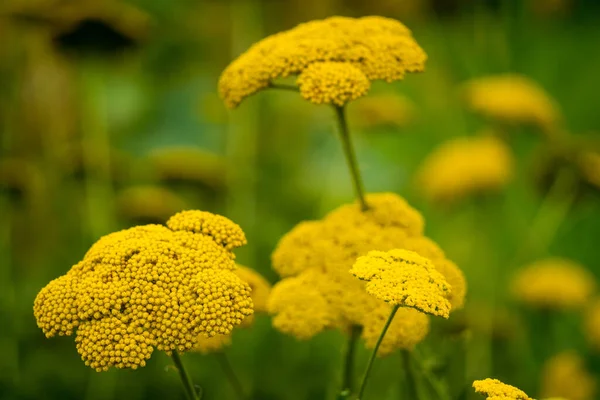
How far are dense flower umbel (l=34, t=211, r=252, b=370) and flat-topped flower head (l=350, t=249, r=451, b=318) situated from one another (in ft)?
0.46

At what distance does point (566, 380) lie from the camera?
6.14ft

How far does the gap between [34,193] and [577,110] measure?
10.9 feet

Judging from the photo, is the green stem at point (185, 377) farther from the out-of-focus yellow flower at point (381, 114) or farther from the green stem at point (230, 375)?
the out-of-focus yellow flower at point (381, 114)

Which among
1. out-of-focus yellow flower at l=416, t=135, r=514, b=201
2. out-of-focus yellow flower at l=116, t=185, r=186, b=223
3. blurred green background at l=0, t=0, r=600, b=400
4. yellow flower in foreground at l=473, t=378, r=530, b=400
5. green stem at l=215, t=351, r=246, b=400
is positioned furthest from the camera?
out-of-focus yellow flower at l=416, t=135, r=514, b=201

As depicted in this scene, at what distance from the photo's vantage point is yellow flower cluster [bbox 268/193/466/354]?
994mm

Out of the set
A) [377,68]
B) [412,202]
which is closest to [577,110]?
[412,202]

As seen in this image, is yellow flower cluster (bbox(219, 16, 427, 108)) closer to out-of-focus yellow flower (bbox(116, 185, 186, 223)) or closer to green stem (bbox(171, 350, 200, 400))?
green stem (bbox(171, 350, 200, 400))

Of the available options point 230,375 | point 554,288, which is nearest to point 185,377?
point 230,375

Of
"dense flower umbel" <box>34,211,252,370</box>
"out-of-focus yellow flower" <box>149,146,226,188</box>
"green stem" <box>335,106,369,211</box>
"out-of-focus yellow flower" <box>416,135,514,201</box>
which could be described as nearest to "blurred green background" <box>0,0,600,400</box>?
"out-of-focus yellow flower" <box>149,146,226,188</box>

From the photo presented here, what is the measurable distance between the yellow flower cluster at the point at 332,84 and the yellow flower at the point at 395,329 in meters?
0.28

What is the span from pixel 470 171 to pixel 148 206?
0.93 metres

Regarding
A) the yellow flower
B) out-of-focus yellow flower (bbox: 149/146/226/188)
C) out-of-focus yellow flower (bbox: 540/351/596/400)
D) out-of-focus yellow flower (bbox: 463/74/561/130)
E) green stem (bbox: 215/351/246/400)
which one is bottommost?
out-of-focus yellow flower (bbox: 540/351/596/400)

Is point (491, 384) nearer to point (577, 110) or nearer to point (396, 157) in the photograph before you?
point (396, 157)

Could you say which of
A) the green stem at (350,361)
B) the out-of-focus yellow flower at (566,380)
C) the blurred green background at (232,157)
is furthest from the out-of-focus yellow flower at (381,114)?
the green stem at (350,361)
